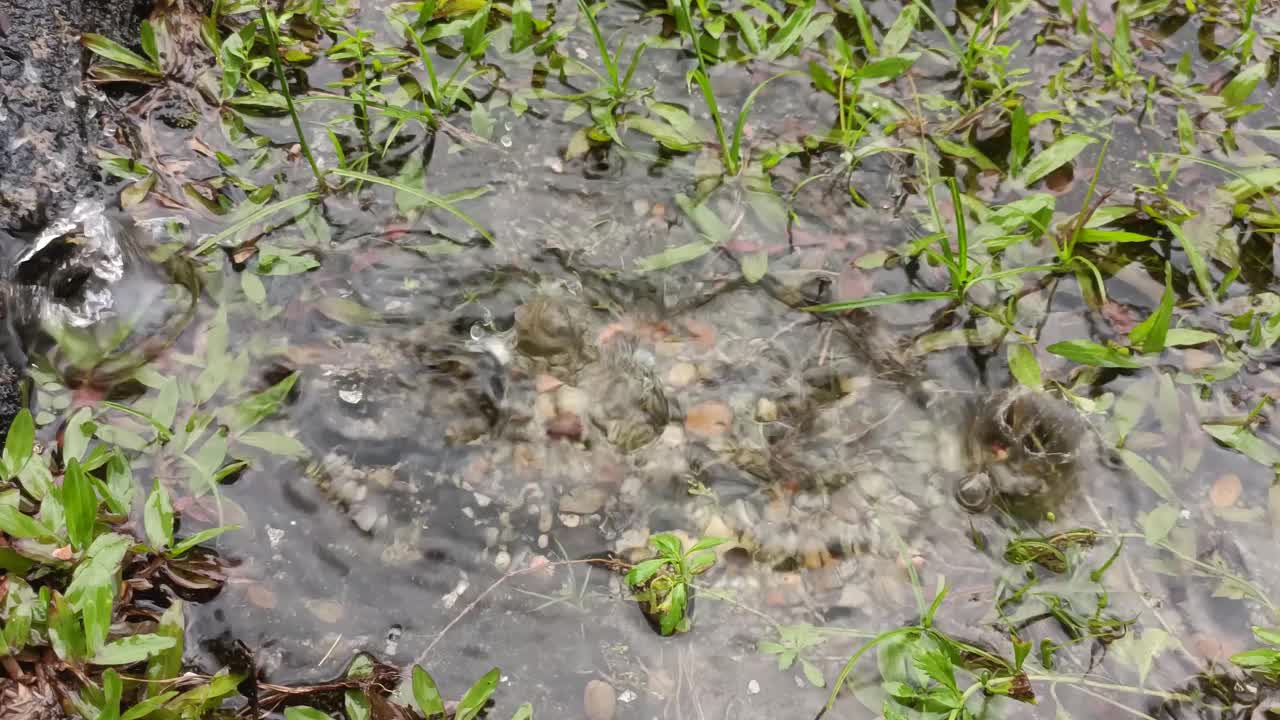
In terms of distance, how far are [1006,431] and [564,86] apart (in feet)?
5.54

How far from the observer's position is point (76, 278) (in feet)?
7.29

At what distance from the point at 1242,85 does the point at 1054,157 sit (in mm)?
716

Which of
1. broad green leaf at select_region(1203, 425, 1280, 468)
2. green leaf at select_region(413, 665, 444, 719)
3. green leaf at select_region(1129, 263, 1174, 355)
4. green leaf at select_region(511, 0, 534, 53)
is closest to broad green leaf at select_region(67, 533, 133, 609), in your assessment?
green leaf at select_region(413, 665, 444, 719)

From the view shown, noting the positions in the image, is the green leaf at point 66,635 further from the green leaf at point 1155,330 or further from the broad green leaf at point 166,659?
the green leaf at point 1155,330

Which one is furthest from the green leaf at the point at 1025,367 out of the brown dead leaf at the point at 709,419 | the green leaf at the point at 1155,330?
the brown dead leaf at the point at 709,419

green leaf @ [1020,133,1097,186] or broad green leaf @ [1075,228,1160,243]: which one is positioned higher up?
green leaf @ [1020,133,1097,186]

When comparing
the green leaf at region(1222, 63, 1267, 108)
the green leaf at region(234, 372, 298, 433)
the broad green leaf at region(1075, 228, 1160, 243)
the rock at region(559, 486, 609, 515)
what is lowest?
the rock at region(559, 486, 609, 515)

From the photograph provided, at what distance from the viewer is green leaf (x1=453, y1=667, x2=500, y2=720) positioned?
186 centimetres

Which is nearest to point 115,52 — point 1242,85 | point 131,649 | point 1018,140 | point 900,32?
point 131,649

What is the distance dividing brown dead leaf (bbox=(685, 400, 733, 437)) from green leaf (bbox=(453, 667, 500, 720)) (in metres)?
0.79

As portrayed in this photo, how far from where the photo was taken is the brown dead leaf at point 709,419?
7.55ft

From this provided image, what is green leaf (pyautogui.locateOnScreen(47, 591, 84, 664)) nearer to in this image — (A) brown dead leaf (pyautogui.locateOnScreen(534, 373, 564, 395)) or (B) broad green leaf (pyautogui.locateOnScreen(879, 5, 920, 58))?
(A) brown dead leaf (pyautogui.locateOnScreen(534, 373, 564, 395))

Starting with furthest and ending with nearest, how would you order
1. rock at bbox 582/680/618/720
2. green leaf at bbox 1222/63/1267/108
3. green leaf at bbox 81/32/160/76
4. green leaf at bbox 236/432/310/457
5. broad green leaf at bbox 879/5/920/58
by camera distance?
1. broad green leaf at bbox 879/5/920/58
2. green leaf at bbox 1222/63/1267/108
3. green leaf at bbox 81/32/160/76
4. green leaf at bbox 236/432/310/457
5. rock at bbox 582/680/618/720

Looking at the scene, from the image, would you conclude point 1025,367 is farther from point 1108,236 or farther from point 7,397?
point 7,397
